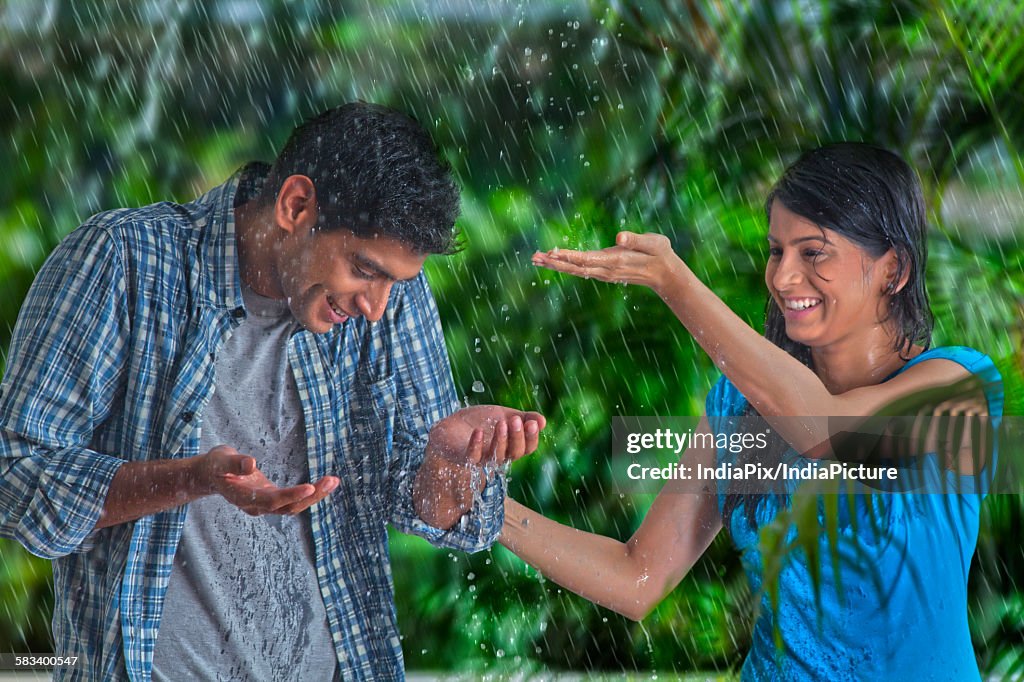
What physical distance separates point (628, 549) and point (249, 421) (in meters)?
0.51

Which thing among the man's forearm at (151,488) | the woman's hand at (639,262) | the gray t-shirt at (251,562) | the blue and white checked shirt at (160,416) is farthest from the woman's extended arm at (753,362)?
the man's forearm at (151,488)

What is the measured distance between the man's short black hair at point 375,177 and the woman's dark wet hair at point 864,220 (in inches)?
16.9

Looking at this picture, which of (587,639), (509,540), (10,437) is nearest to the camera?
(10,437)

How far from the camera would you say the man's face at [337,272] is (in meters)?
1.06

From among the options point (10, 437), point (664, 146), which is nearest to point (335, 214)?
point (10, 437)

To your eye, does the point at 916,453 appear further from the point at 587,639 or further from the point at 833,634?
the point at 587,639

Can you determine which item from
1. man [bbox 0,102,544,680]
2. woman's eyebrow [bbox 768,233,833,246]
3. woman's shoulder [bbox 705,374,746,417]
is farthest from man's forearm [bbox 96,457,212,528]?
woman's eyebrow [bbox 768,233,833,246]

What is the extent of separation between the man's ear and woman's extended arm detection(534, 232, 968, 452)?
274mm

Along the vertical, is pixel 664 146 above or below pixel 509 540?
above

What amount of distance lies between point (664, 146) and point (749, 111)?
13 cm

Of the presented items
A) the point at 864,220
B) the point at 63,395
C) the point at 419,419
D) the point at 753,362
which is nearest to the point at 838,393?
the point at 753,362

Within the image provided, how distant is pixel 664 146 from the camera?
1352 mm

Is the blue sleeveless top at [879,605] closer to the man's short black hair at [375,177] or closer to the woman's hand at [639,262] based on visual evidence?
the woman's hand at [639,262]

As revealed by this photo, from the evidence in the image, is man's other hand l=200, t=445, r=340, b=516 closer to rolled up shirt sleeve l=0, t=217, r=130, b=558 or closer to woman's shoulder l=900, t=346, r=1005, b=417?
rolled up shirt sleeve l=0, t=217, r=130, b=558
